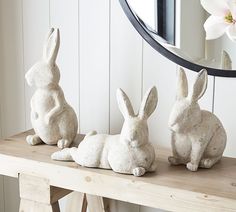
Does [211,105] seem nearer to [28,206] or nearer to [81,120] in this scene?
[81,120]

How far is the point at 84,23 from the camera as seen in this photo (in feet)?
3.89

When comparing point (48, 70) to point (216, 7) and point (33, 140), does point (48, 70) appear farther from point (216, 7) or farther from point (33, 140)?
point (216, 7)

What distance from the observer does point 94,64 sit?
46.8 inches

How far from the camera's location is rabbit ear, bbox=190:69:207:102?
2.76 feet

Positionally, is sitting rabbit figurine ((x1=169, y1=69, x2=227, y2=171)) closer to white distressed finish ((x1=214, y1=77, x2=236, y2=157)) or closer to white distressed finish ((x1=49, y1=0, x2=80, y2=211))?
white distressed finish ((x1=214, y1=77, x2=236, y2=157))

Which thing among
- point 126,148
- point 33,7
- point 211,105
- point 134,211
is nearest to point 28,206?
point 126,148

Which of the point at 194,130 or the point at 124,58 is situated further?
the point at 124,58

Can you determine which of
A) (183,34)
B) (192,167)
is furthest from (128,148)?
(183,34)

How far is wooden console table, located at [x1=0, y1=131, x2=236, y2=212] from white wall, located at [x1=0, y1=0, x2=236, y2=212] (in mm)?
180

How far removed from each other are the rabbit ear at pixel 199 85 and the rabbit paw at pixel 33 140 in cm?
42

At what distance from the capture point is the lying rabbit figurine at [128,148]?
85 centimetres

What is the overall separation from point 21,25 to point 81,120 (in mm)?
353

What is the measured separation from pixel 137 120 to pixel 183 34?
30 cm

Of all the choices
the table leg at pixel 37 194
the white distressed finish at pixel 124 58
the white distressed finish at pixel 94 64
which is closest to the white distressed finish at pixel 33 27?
the white distressed finish at pixel 94 64
